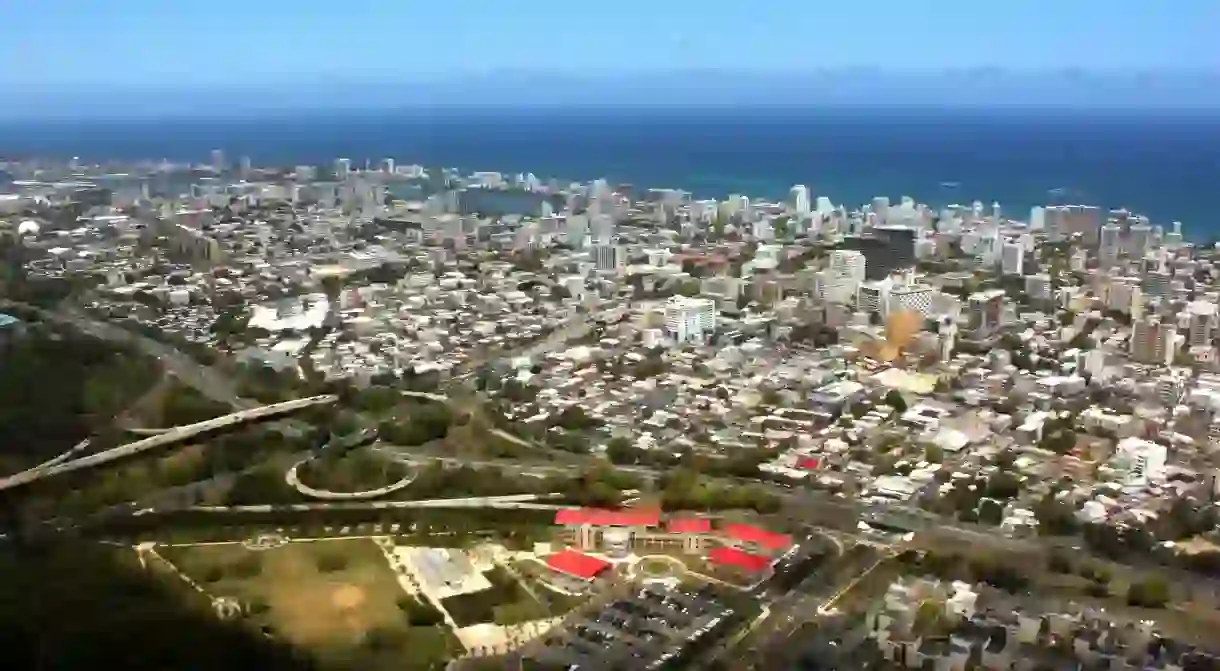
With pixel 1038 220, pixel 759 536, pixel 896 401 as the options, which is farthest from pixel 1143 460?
pixel 1038 220

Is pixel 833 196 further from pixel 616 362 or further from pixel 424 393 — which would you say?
pixel 424 393

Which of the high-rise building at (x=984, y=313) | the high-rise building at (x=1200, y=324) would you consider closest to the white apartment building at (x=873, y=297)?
the high-rise building at (x=984, y=313)

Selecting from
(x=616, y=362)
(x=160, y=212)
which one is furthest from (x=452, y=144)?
(x=616, y=362)

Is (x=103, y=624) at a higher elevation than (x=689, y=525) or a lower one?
higher

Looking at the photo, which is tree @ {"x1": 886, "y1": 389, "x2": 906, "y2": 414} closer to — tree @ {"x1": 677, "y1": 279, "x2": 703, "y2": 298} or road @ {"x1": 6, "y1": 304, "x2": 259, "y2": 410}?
tree @ {"x1": 677, "y1": 279, "x2": 703, "y2": 298}

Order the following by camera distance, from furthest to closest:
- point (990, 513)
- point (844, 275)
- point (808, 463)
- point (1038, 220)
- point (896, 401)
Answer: point (1038, 220), point (844, 275), point (896, 401), point (808, 463), point (990, 513)

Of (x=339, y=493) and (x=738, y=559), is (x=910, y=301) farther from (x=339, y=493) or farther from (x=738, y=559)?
(x=339, y=493)

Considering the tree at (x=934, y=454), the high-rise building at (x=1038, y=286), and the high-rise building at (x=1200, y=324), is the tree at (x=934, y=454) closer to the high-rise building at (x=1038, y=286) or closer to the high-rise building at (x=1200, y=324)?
the high-rise building at (x=1200, y=324)
